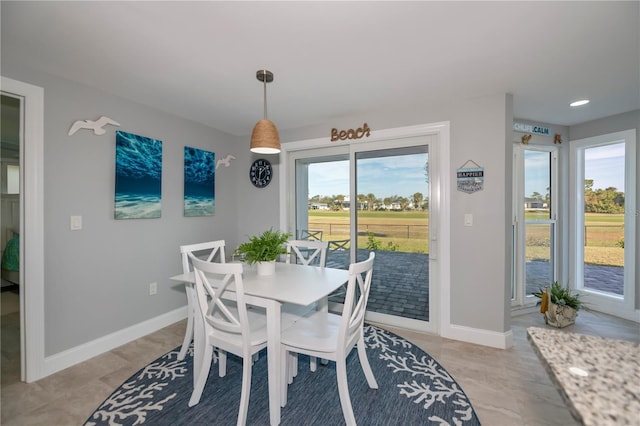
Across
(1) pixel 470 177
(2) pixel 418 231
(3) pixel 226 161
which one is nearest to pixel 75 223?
(3) pixel 226 161

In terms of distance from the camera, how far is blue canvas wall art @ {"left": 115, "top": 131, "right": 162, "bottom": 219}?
267cm

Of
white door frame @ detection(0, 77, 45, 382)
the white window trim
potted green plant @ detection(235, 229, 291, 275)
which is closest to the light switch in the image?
white door frame @ detection(0, 77, 45, 382)

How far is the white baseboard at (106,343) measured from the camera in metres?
2.25

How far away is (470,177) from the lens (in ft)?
8.91

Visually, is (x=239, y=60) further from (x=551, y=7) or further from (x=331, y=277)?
(x=551, y=7)

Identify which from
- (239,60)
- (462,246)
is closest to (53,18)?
(239,60)

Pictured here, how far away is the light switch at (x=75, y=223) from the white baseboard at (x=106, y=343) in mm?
1017

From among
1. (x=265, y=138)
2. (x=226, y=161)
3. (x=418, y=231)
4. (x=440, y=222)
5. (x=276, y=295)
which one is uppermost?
(x=226, y=161)

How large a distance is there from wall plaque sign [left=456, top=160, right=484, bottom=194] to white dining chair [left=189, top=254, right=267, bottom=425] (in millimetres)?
2239

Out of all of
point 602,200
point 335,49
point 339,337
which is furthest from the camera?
point 602,200

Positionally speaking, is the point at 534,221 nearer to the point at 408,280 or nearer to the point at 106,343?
the point at 408,280

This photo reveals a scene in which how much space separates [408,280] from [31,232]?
11.3 feet

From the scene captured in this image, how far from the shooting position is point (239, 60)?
2.03 m

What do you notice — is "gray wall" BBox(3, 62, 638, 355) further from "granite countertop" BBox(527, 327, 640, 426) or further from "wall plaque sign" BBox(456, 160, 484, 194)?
"granite countertop" BBox(527, 327, 640, 426)
